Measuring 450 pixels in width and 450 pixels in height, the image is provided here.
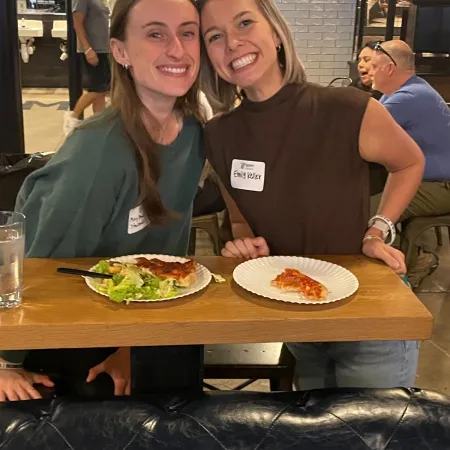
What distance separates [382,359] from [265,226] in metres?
0.44

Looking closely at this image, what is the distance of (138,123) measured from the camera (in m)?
1.58

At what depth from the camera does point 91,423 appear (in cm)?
112

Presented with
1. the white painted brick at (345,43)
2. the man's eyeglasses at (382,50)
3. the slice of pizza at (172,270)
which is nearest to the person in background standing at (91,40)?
the man's eyeglasses at (382,50)

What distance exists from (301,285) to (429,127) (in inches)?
113

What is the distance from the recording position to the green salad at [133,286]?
120cm

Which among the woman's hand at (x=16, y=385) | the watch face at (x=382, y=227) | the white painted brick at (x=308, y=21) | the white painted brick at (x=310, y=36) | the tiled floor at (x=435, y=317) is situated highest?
the white painted brick at (x=308, y=21)

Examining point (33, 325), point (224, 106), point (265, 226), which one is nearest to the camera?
point (33, 325)

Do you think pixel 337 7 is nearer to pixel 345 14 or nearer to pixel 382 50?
pixel 345 14

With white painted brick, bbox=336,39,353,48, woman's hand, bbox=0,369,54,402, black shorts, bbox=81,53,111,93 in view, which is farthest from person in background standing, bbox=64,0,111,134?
woman's hand, bbox=0,369,54,402

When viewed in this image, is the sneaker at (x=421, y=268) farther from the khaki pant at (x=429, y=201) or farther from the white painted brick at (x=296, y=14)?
the white painted brick at (x=296, y=14)

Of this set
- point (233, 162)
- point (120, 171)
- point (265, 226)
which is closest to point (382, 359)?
point (265, 226)

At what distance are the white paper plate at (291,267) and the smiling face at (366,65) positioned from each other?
3.25 m

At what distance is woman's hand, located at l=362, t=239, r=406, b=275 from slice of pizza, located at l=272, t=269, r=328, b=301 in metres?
0.24

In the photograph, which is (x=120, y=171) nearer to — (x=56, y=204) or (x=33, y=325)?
(x=56, y=204)
